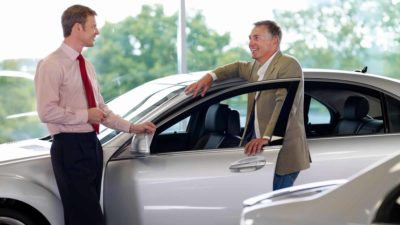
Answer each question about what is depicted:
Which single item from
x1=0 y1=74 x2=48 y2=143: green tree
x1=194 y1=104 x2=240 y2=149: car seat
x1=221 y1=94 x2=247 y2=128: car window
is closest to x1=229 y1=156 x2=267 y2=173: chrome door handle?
x1=194 y1=104 x2=240 y2=149: car seat

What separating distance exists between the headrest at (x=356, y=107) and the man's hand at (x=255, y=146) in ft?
2.95

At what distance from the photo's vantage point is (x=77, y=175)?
14.7ft

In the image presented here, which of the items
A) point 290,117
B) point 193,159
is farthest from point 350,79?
point 193,159

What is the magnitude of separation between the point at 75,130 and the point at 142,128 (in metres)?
0.39

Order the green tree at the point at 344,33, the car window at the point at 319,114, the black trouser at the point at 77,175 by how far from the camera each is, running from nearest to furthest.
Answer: the black trouser at the point at 77,175 → the car window at the point at 319,114 → the green tree at the point at 344,33

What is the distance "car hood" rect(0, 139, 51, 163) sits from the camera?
4676 mm

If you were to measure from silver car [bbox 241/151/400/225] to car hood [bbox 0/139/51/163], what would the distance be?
6.55 ft

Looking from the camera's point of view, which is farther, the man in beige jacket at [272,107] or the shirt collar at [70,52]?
the man in beige jacket at [272,107]

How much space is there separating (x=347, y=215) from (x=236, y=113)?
229cm

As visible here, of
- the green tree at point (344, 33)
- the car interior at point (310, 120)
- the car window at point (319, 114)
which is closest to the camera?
the car interior at point (310, 120)

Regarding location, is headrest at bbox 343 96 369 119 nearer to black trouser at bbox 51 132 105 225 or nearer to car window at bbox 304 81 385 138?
car window at bbox 304 81 385 138

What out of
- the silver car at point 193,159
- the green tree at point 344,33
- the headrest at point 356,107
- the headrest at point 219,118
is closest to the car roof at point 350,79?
the silver car at point 193,159

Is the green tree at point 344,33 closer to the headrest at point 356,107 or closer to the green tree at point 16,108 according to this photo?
the green tree at point 16,108

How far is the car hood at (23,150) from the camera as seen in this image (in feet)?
15.3
